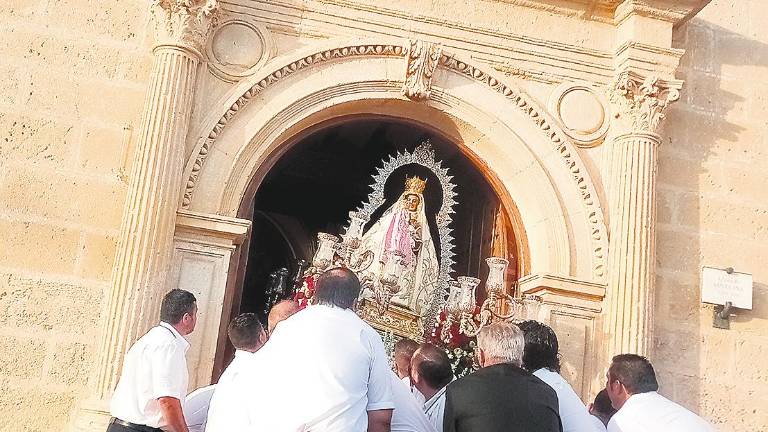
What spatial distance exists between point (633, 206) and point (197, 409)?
142 inches

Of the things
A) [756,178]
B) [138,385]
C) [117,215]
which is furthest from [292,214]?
[138,385]

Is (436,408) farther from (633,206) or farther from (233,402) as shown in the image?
(633,206)

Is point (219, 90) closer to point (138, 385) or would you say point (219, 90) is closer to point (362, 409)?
point (138, 385)

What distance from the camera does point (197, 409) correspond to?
4516mm

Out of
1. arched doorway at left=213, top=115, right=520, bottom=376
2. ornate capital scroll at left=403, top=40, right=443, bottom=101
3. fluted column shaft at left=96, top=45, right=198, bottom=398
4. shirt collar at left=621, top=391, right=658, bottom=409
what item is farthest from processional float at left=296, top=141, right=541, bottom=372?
shirt collar at left=621, top=391, right=658, bottom=409

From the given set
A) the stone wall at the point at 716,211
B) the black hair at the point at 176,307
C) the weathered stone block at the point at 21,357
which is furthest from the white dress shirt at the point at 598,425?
the weathered stone block at the point at 21,357

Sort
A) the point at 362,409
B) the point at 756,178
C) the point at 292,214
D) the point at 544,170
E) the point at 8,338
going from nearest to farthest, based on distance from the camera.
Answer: the point at 362,409, the point at 8,338, the point at 544,170, the point at 756,178, the point at 292,214

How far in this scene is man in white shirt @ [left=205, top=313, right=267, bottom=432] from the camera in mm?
3578

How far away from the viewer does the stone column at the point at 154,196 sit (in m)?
5.51

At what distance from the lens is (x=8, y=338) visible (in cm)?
563

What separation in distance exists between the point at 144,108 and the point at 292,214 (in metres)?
3.92

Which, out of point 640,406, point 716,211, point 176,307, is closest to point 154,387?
point 176,307

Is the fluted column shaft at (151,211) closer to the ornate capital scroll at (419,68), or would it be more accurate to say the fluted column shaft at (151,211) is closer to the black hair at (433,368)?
the ornate capital scroll at (419,68)

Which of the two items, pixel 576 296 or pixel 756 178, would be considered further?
pixel 756 178
